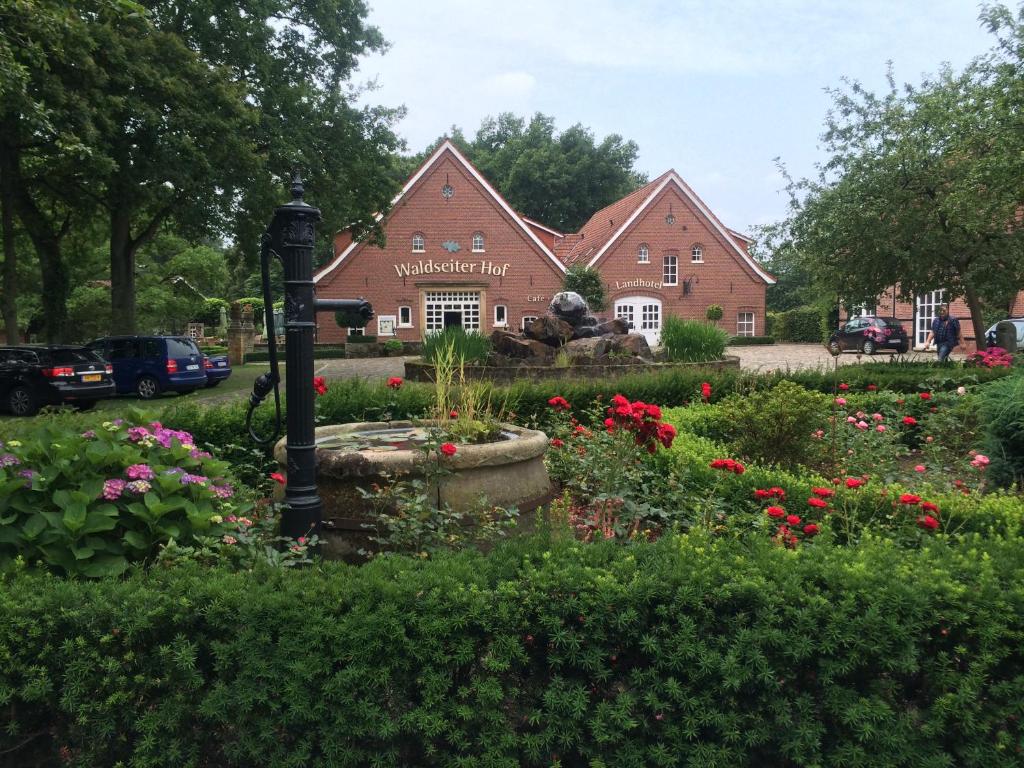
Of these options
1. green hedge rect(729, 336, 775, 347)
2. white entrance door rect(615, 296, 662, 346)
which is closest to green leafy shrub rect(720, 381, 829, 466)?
white entrance door rect(615, 296, 662, 346)

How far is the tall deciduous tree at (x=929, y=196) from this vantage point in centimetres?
1326

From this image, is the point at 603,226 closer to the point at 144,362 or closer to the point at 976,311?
the point at 976,311

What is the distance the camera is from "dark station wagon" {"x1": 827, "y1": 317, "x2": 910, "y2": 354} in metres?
29.6

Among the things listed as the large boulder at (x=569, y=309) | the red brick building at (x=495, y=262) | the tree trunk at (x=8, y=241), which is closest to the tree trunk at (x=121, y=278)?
the tree trunk at (x=8, y=241)

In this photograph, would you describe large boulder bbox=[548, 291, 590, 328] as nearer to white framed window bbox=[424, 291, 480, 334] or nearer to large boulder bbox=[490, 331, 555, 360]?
large boulder bbox=[490, 331, 555, 360]

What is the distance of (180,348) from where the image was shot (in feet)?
60.5

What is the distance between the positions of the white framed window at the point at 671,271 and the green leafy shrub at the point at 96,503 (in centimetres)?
3536

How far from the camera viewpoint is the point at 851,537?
11.7 ft

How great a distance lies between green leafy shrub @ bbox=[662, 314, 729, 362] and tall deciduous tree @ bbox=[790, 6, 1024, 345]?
381 centimetres

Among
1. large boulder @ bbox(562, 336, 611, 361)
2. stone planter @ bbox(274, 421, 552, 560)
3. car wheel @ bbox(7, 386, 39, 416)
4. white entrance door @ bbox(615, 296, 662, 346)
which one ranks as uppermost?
white entrance door @ bbox(615, 296, 662, 346)

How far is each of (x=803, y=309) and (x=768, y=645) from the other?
42362 mm

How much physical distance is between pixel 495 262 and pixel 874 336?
1653 cm

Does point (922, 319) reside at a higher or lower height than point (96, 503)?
higher

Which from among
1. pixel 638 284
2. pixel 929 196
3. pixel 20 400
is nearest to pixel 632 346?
pixel 929 196
